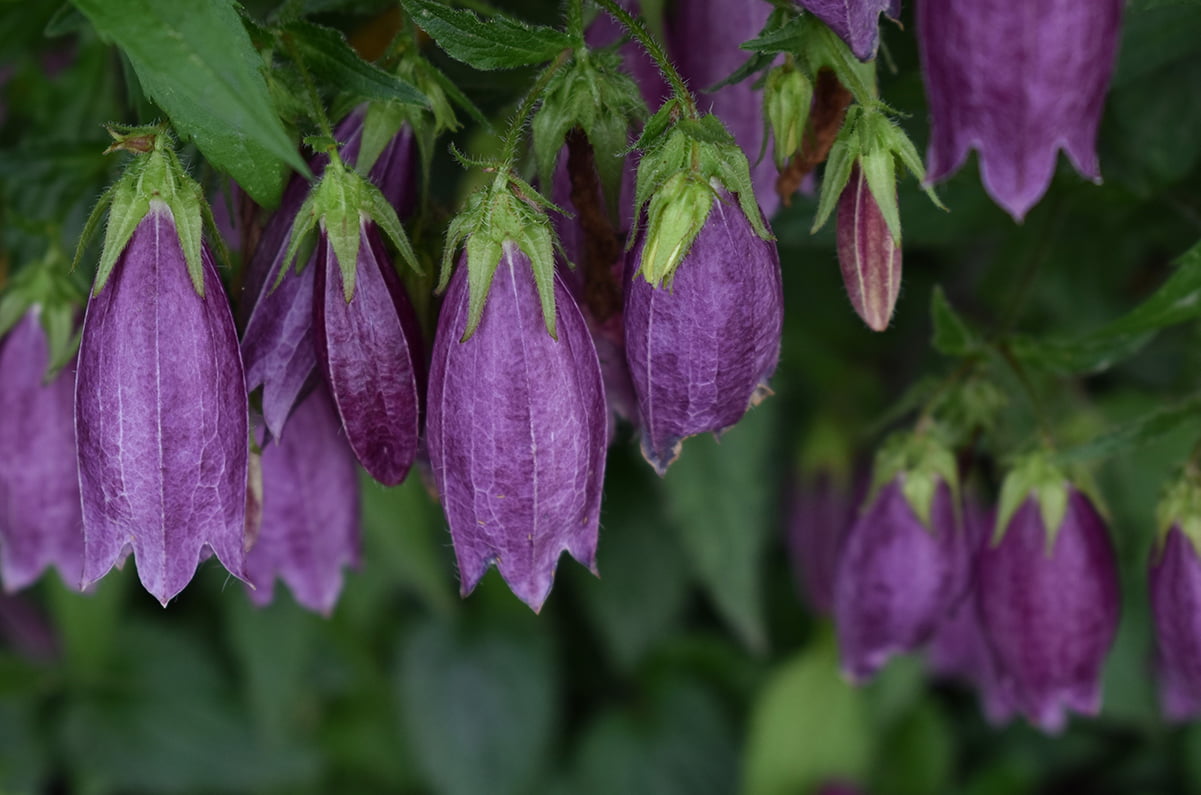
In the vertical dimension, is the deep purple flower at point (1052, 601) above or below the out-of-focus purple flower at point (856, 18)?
below

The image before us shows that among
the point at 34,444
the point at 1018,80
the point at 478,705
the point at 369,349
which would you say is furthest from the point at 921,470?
the point at 478,705

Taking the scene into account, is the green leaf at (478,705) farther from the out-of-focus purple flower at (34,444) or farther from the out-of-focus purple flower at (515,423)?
the out-of-focus purple flower at (515,423)

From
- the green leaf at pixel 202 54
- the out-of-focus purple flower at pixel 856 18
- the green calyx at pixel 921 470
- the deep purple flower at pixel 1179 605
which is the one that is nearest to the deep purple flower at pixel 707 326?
the out-of-focus purple flower at pixel 856 18

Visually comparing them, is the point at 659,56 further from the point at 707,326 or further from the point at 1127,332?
the point at 1127,332

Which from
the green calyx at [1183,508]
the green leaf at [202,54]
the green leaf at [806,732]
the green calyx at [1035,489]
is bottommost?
the green leaf at [806,732]

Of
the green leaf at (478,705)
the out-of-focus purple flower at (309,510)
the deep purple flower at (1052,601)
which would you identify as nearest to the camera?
the out-of-focus purple flower at (309,510)

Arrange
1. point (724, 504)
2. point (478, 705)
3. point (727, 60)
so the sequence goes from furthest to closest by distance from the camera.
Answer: point (478, 705) < point (724, 504) < point (727, 60)
